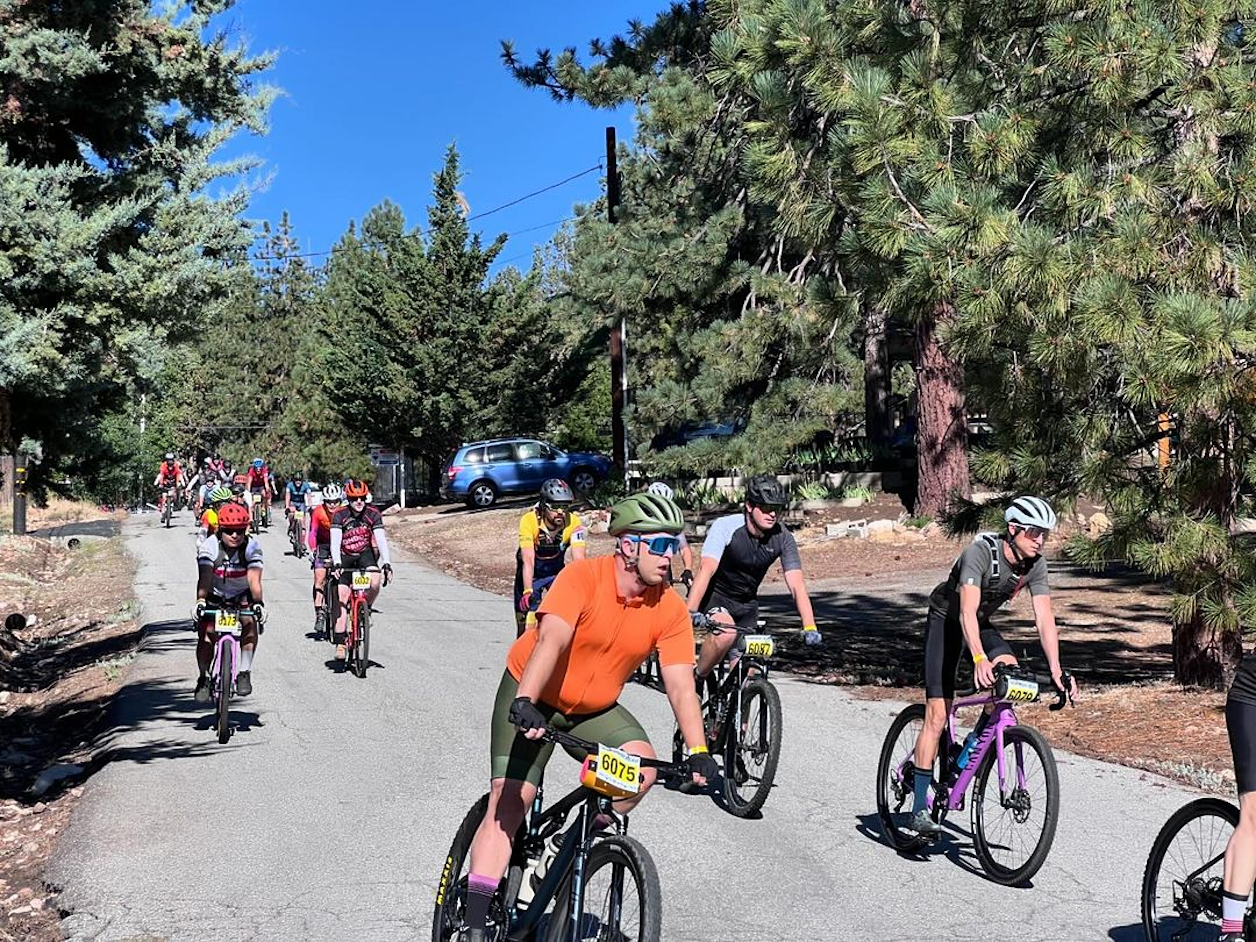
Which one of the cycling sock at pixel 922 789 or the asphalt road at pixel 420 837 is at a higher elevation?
the cycling sock at pixel 922 789

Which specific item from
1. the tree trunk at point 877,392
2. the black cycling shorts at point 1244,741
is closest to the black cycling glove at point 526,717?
the black cycling shorts at point 1244,741

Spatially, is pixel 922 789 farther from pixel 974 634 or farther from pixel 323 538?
pixel 323 538

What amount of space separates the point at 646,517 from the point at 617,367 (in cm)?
2716

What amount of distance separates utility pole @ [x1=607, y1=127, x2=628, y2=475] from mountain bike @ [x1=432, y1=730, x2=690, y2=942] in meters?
25.2

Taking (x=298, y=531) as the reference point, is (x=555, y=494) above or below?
above

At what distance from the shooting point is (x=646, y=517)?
15.9 ft

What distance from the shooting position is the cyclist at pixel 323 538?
15188 millimetres

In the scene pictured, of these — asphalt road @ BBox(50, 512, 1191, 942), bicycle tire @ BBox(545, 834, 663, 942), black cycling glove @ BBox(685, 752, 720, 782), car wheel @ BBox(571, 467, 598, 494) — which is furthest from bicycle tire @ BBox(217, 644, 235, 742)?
car wheel @ BBox(571, 467, 598, 494)

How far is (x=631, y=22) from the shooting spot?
79.9 feet

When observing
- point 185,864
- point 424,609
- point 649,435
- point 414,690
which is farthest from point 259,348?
point 185,864

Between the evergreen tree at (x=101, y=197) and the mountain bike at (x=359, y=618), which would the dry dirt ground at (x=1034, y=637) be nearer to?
the mountain bike at (x=359, y=618)

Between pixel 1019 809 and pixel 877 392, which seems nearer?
pixel 1019 809

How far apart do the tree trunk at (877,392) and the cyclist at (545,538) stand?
1770cm

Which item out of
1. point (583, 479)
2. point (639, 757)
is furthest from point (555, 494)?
point (583, 479)
